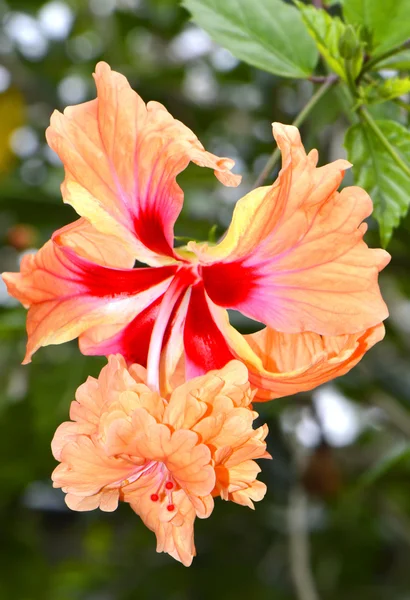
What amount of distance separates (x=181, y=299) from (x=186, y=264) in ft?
0.12

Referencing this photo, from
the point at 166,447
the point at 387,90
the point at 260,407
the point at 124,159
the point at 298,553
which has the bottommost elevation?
the point at 298,553

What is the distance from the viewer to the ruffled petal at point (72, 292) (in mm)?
866

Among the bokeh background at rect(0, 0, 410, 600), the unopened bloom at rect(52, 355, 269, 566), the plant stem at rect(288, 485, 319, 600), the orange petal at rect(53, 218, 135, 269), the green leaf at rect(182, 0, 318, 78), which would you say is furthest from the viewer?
the bokeh background at rect(0, 0, 410, 600)

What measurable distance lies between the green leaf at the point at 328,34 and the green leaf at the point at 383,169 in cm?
7

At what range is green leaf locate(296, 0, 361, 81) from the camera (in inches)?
35.1

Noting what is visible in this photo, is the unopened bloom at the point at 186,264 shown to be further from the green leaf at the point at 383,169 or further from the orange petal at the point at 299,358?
the green leaf at the point at 383,169

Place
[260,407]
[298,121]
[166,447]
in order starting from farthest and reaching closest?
[260,407] < [298,121] < [166,447]

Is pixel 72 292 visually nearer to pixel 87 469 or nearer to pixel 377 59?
pixel 87 469

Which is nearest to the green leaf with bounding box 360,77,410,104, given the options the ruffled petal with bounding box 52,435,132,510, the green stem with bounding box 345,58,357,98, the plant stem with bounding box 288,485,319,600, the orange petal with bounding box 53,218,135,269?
the green stem with bounding box 345,58,357,98

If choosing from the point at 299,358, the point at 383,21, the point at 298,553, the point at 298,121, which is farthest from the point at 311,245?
the point at 298,553

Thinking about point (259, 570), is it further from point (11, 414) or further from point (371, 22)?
point (371, 22)

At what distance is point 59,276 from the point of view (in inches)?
34.5

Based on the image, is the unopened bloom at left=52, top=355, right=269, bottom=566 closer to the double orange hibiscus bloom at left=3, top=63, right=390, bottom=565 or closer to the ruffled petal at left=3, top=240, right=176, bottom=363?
the double orange hibiscus bloom at left=3, top=63, right=390, bottom=565

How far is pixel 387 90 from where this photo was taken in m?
0.90
